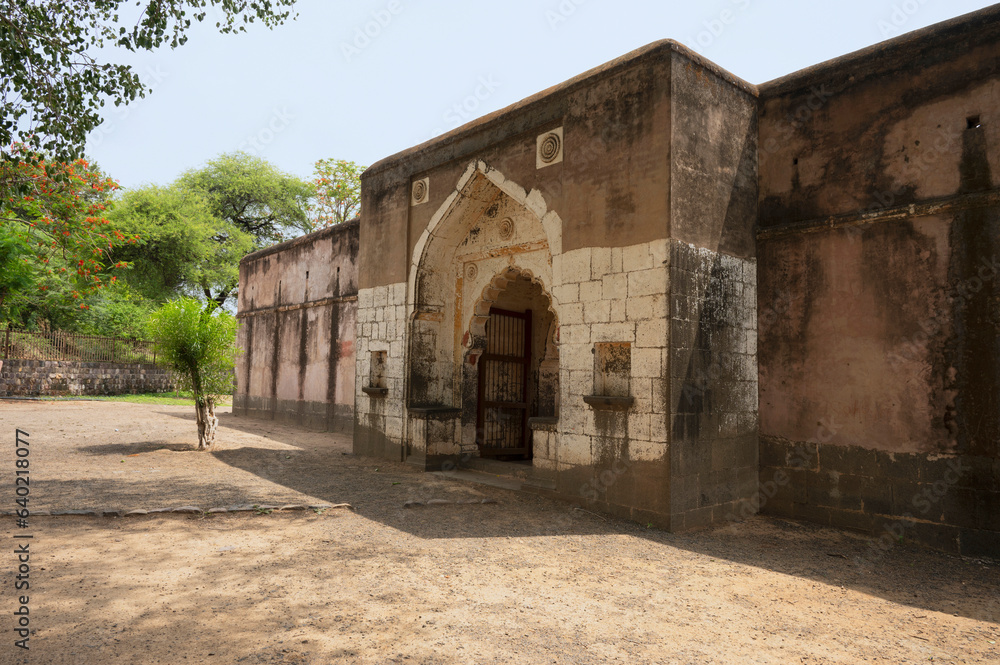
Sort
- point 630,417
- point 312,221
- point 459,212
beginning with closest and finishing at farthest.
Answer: point 630,417, point 459,212, point 312,221

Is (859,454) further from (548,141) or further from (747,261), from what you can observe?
(548,141)

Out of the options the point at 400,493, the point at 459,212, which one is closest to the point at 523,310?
the point at 459,212

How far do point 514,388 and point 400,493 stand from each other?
137 inches

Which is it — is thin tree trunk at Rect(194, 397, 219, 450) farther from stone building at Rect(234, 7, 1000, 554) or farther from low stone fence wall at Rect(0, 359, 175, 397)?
low stone fence wall at Rect(0, 359, 175, 397)

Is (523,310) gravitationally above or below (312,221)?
below

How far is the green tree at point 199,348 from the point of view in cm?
955

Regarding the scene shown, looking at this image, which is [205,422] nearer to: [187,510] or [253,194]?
[187,510]

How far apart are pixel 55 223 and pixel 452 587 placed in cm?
1055

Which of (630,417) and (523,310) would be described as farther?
(523,310)

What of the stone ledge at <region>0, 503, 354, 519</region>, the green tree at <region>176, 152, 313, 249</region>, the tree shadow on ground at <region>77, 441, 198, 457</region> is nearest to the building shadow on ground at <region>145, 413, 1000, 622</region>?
the stone ledge at <region>0, 503, 354, 519</region>

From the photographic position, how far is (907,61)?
5.96 m

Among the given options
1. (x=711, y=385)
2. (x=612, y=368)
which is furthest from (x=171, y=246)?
(x=711, y=385)

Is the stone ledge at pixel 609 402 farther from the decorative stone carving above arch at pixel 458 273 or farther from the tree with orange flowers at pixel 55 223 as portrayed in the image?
the tree with orange flowers at pixel 55 223

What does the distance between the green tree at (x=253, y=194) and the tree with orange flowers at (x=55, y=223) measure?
6.90m
